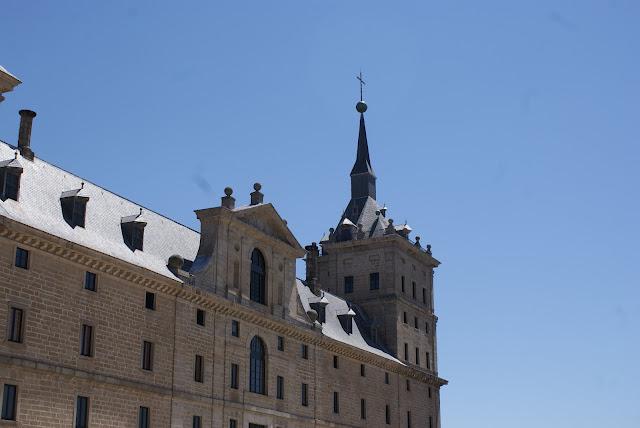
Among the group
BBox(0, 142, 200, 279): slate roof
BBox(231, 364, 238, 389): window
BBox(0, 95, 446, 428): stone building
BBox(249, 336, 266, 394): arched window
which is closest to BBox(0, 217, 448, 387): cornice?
BBox(0, 95, 446, 428): stone building

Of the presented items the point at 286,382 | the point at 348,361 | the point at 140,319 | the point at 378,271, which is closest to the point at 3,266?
the point at 140,319

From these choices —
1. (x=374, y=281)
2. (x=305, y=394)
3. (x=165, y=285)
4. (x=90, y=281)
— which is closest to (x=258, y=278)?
(x=305, y=394)

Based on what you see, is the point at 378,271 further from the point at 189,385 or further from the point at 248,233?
the point at 189,385

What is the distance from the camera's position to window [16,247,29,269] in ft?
131

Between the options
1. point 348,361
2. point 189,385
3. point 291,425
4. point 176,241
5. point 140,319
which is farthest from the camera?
point 348,361

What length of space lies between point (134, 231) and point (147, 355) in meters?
6.61

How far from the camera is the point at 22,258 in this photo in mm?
40125

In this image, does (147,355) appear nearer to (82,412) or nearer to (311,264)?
(82,412)

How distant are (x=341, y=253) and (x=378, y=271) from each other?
3.87 m

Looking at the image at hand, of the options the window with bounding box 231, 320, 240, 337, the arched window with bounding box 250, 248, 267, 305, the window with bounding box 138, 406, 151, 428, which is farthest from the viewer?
the arched window with bounding box 250, 248, 267, 305

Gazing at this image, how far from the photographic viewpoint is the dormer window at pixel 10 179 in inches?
1631

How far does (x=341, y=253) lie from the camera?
80688 mm

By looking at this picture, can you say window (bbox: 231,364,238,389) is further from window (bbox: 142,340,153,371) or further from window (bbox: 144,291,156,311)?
window (bbox: 144,291,156,311)

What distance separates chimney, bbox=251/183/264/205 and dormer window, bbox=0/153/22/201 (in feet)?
60.2
